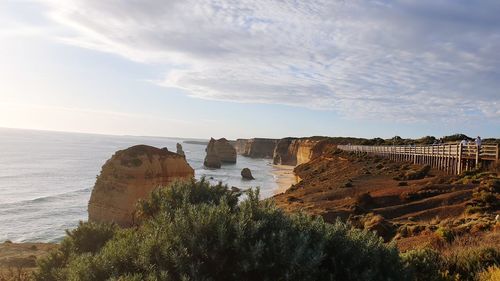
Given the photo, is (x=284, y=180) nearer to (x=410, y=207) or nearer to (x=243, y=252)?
(x=410, y=207)

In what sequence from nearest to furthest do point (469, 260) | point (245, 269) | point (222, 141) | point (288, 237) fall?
point (245, 269)
point (288, 237)
point (469, 260)
point (222, 141)

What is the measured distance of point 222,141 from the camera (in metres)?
134

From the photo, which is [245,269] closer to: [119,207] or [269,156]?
[119,207]

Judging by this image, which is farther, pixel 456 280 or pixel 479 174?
pixel 479 174

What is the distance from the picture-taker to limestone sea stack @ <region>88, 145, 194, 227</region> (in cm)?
3070

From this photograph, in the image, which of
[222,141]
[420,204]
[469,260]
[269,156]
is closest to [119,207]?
[420,204]

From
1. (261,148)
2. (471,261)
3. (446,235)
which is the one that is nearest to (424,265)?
(471,261)

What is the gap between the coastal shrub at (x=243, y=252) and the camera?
5707 millimetres

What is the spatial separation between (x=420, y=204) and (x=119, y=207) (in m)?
19.3

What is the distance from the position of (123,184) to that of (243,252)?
87.5 feet

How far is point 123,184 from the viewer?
31031 millimetres

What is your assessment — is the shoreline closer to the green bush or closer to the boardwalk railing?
the boardwalk railing

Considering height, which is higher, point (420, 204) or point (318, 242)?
point (318, 242)

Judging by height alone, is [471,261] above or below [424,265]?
below
